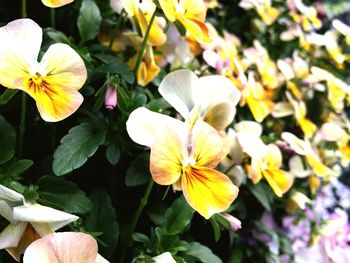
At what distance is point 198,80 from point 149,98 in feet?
0.52

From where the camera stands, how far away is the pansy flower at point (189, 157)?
0.53 metres

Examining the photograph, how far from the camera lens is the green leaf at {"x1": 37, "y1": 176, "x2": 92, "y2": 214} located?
23.0 inches

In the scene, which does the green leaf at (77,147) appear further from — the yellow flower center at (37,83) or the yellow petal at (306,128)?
the yellow petal at (306,128)

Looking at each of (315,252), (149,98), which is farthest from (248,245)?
(149,98)

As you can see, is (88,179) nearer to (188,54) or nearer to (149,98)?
(149,98)

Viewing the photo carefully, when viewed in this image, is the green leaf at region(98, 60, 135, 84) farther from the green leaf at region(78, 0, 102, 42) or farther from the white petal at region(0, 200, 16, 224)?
the white petal at region(0, 200, 16, 224)

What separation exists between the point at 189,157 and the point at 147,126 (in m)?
0.06

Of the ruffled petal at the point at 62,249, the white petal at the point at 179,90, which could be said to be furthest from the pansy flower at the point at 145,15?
the ruffled petal at the point at 62,249

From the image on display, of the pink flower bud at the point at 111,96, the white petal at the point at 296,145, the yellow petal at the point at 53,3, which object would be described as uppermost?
the yellow petal at the point at 53,3

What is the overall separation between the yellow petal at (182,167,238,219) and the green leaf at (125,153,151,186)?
0.10m

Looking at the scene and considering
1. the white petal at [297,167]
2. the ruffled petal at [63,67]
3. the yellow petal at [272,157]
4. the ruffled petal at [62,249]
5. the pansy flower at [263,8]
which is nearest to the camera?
the ruffled petal at [62,249]

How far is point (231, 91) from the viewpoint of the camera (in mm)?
676

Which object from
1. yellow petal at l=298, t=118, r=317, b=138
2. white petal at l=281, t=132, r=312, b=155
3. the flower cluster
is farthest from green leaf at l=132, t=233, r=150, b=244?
yellow petal at l=298, t=118, r=317, b=138

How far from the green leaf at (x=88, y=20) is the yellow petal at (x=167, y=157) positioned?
0.86ft
